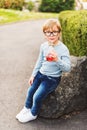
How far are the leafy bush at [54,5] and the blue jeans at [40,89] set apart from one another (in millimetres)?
21493

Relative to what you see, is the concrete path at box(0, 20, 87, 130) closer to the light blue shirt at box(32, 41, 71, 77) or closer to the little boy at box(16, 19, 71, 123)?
the little boy at box(16, 19, 71, 123)

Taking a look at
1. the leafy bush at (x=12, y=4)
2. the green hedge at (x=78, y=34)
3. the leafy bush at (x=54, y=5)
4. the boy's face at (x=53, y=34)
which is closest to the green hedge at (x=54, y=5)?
the leafy bush at (x=54, y=5)

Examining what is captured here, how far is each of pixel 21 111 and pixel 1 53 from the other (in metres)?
5.12

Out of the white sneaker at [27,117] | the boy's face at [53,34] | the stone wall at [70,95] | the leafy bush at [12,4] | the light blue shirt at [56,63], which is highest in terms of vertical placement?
the boy's face at [53,34]

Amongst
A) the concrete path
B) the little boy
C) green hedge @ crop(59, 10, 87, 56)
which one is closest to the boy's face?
the little boy

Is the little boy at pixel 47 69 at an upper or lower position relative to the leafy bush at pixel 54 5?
upper

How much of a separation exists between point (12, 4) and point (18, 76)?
17860 millimetres

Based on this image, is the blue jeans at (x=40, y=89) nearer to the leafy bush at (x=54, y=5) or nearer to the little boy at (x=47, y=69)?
the little boy at (x=47, y=69)

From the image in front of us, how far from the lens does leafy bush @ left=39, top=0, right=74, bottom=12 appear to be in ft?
89.9

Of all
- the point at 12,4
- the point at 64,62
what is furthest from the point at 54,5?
the point at 64,62

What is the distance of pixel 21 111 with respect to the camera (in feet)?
21.5

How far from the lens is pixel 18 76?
897 centimetres

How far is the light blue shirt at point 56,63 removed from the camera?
5943 millimetres

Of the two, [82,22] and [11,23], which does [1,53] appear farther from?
[11,23]
